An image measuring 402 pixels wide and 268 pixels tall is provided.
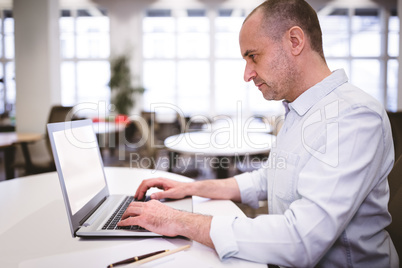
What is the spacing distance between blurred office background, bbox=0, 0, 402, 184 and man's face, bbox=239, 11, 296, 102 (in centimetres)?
789

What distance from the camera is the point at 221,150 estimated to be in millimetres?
2518

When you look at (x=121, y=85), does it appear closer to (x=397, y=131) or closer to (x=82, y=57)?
(x=82, y=57)

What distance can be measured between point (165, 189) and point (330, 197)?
0.73m

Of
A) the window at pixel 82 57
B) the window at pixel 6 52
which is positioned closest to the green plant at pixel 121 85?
the window at pixel 82 57

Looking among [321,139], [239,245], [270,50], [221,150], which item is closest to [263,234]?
[239,245]

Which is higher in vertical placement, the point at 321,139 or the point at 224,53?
the point at 224,53

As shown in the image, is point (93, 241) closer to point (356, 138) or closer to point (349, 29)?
point (356, 138)

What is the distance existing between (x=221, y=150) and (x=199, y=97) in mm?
6978

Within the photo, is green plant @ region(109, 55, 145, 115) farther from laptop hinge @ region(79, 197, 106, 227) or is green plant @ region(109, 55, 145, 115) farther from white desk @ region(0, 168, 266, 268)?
laptop hinge @ region(79, 197, 106, 227)

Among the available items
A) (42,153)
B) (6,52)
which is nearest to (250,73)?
(42,153)

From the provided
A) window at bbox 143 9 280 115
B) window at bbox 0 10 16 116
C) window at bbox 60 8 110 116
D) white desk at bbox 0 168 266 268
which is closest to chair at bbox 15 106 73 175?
white desk at bbox 0 168 266 268

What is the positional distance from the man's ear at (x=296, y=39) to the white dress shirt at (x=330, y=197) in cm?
15

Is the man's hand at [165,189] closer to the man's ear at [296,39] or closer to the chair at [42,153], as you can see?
the man's ear at [296,39]

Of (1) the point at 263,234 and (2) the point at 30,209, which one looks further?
(2) the point at 30,209
